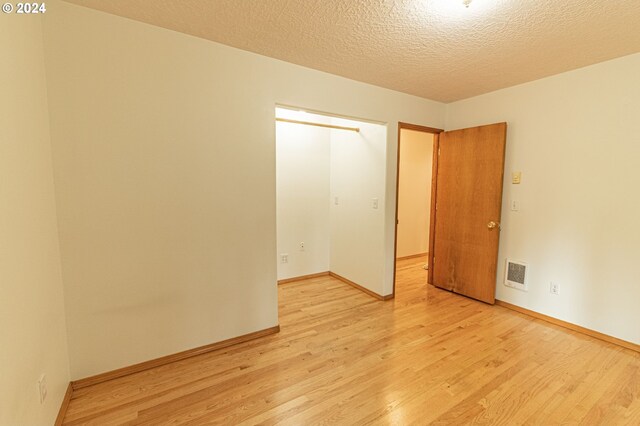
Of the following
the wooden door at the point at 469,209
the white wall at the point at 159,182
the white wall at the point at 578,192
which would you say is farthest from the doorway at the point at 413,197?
the white wall at the point at 159,182

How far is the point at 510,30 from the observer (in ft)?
6.10

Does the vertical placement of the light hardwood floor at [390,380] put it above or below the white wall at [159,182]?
below

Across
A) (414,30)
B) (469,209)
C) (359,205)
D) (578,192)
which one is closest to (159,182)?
(414,30)

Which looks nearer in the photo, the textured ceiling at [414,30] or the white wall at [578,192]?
the textured ceiling at [414,30]

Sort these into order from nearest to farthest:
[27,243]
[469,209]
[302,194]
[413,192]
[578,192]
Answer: [27,243] < [578,192] < [469,209] < [302,194] < [413,192]

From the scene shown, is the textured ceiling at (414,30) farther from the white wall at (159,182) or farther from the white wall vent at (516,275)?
the white wall vent at (516,275)

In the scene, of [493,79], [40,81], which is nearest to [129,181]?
[40,81]

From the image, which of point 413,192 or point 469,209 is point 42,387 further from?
point 413,192

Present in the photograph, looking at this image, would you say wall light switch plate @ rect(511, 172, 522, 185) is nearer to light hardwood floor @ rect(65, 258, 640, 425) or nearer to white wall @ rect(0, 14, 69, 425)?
light hardwood floor @ rect(65, 258, 640, 425)

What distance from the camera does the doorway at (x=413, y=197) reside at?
16.1 ft

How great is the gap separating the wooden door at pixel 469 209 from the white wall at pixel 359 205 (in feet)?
3.09

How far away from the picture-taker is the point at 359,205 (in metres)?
3.57

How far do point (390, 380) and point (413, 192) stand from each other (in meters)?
3.70

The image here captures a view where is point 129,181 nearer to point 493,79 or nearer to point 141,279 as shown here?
point 141,279
